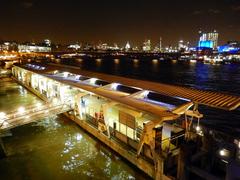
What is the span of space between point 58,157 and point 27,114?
678cm

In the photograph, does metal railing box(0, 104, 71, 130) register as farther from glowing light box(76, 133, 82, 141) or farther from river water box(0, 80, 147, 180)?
glowing light box(76, 133, 82, 141)

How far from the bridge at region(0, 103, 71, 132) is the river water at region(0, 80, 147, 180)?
1873 millimetres

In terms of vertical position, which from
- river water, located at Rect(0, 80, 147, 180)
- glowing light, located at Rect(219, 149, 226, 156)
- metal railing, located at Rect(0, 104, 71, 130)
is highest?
metal railing, located at Rect(0, 104, 71, 130)

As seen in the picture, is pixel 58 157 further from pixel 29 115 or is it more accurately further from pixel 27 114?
pixel 27 114

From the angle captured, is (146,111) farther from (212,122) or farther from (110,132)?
(212,122)

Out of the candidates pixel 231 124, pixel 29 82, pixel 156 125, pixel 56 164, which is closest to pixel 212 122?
pixel 231 124

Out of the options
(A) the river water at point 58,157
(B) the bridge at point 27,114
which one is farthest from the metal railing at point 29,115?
(A) the river water at point 58,157

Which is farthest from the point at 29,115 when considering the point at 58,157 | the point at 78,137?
the point at 58,157

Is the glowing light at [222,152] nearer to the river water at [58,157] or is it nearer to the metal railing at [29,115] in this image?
the river water at [58,157]

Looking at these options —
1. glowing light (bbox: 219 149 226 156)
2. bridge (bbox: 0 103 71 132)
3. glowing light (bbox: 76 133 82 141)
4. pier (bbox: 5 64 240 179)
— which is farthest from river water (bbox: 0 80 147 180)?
glowing light (bbox: 219 149 226 156)

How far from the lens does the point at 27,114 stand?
73.8 feet

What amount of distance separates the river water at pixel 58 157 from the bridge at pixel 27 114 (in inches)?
73.8

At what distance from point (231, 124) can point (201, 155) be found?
21584mm

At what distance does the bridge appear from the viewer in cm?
2050
